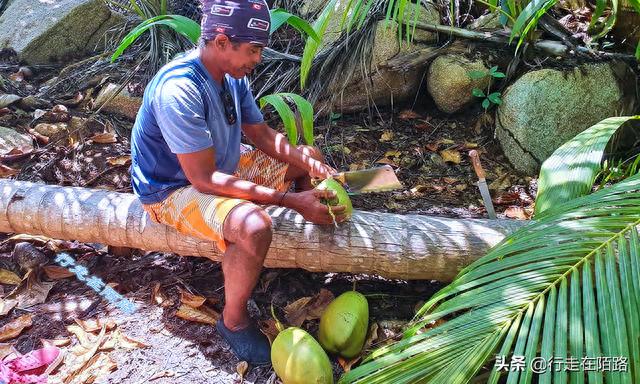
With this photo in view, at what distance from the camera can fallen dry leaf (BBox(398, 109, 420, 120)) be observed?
12.5 ft

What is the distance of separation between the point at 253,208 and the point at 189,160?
0.96ft

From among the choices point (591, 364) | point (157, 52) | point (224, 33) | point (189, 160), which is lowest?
point (157, 52)

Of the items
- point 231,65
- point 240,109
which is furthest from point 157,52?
point 231,65

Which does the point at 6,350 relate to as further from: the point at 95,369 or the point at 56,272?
the point at 56,272

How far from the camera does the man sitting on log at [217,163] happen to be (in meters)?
1.99

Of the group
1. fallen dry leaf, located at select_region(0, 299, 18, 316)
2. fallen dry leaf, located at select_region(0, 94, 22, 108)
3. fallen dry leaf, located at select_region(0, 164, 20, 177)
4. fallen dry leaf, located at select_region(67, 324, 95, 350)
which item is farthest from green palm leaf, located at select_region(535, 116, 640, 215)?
fallen dry leaf, located at select_region(0, 94, 22, 108)

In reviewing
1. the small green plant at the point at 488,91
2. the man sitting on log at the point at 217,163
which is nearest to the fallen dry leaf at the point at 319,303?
the man sitting on log at the point at 217,163

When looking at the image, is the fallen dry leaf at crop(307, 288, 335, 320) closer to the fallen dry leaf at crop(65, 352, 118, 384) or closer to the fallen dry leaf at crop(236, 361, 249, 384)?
the fallen dry leaf at crop(236, 361, 249, 384)

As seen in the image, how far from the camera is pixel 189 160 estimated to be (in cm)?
203

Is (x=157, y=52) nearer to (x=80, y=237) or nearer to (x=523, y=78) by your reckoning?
(x=80, y=237)

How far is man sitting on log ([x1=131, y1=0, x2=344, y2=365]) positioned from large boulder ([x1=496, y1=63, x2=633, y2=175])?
1.68 meters

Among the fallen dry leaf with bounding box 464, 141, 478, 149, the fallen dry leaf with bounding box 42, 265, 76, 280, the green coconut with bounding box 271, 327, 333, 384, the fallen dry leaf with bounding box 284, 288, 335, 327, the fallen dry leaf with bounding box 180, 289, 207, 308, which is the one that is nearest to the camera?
the green coconut with bounding box 271, 327, 333, 384

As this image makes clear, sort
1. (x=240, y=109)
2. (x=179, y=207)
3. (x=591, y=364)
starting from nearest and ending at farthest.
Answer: (x=591, y=364)
(x=179, y=207)
(x=240, y=109)

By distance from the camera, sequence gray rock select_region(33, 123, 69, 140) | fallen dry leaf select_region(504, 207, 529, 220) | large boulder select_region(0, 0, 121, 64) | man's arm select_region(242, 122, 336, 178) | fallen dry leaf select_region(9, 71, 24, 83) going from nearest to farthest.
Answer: man's arm select_region(242, 122, 336, 178), fallen dry leaf select_region(504, 207, 529, 220), gray rock select_region(33, 123, 69, 140), fallen dry leaf select_region(9, 71, 24, 83), large boulder select_region(0, 0, 121, 64)
